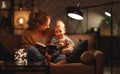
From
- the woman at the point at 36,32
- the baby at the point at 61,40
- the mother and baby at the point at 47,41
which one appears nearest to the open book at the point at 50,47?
the mother and baby at the point at 47,41

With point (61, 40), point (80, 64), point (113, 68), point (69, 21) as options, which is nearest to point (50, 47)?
point (61, 40)

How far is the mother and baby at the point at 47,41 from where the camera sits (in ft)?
13.4

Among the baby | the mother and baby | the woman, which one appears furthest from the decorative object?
the baby

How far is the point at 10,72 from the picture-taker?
3479 mm

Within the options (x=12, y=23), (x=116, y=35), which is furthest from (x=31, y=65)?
(x=116, y=35)

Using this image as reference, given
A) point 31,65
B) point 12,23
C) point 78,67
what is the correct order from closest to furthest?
point 31,65 < point 78,67 < point 12,23

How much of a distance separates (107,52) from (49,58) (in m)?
3.33

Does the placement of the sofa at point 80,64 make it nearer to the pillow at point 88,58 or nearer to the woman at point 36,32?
the pillow at point 88,58

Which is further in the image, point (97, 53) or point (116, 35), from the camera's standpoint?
point (116, 35)

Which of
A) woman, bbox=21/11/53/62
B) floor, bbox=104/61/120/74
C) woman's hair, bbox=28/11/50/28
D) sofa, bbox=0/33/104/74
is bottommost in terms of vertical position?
floor, bbox=104/61/120/74

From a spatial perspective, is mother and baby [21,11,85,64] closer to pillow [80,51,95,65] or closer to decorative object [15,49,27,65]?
pillow [80,51,95,65]

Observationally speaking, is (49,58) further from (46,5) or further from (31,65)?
(46,5)

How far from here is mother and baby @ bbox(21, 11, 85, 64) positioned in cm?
409

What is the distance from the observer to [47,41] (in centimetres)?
447
